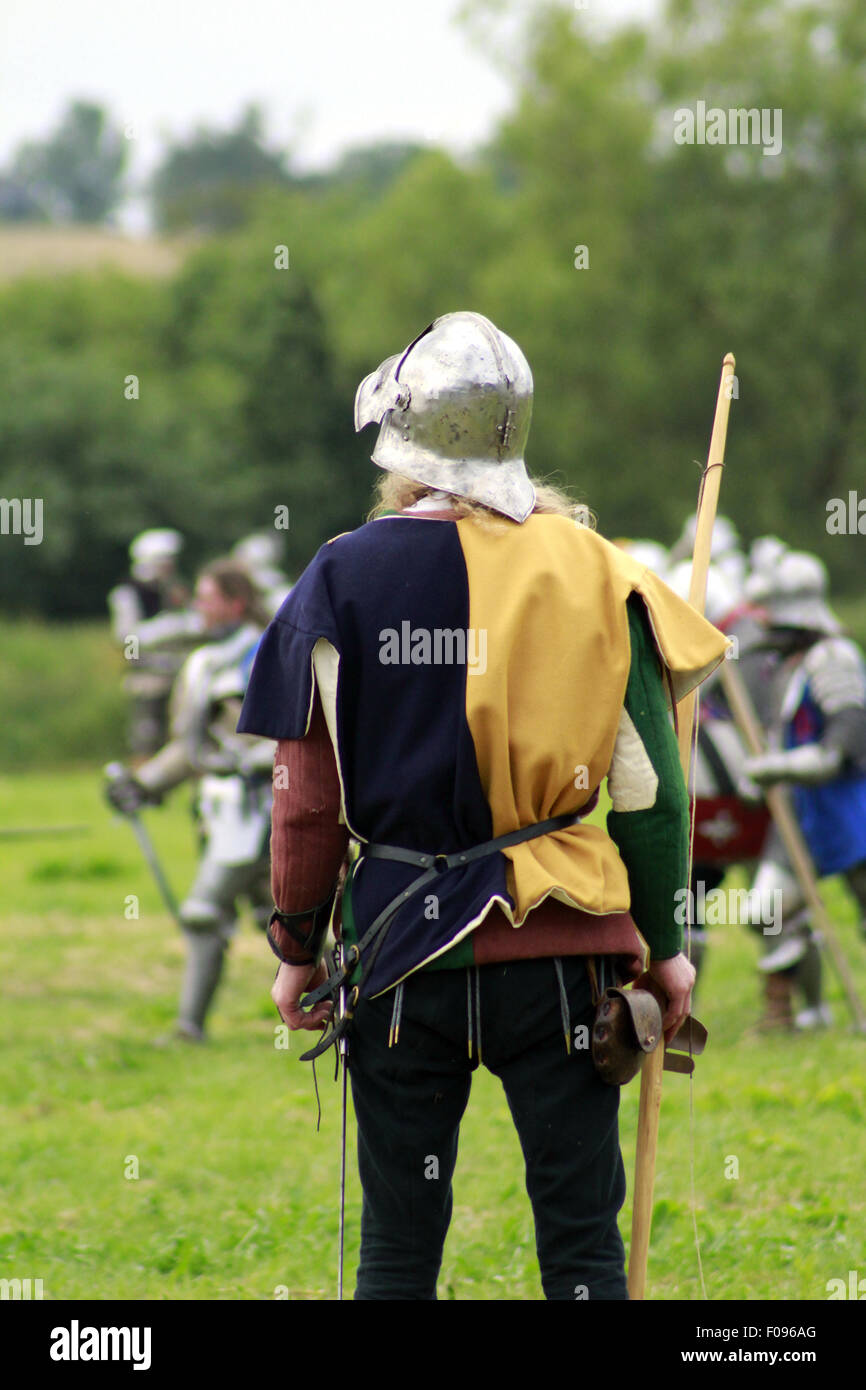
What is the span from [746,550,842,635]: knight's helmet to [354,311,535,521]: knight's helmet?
448 centimetres

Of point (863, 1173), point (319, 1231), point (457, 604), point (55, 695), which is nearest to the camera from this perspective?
point (457, 604)

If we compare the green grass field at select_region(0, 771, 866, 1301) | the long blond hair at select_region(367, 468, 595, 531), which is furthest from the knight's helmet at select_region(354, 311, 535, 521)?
the green grass field at select_region(0, 771, 866, 1301)

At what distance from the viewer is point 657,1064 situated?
3.24 meters

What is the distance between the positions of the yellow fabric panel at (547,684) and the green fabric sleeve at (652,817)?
45 millimetres

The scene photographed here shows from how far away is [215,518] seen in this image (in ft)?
105

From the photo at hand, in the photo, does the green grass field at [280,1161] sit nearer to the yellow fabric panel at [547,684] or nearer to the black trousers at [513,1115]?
the black trousers at [513,1115]

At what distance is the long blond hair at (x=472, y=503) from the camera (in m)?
2.94

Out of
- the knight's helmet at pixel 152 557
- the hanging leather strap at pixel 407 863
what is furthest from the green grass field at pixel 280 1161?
the knight's helmet at pixel 152 557

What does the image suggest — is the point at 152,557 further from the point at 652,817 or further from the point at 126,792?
the point at 652,817

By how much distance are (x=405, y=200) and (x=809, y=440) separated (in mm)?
9148

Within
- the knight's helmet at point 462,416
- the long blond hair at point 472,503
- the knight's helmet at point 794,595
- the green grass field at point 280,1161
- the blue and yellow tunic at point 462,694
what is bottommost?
the green grass field at point 280,1161

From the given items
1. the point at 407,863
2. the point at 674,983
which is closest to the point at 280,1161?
the point at 674,983

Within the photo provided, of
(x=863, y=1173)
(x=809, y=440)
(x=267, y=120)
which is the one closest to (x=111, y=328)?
(x=809, y=440)
